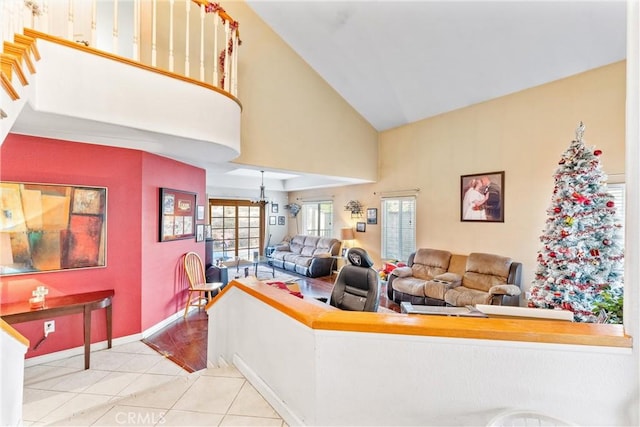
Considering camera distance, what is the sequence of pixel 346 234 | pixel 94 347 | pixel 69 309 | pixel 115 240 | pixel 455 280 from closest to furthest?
1. pixel 69 309
2. pixel 94 347
3. pixel 115 240
4. pixel 455 280
5. pixel 346 234

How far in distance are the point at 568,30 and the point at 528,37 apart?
37 cm

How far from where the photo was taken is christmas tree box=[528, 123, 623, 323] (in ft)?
9.14

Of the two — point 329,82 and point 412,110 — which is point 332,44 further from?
point 412,110

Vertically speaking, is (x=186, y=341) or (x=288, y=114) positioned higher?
(x=288, y=114)

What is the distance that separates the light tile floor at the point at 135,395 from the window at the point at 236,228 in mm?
4981

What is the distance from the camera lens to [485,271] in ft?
13.9

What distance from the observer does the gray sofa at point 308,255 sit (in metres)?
7.00

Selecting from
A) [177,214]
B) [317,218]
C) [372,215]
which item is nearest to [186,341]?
[177,214]

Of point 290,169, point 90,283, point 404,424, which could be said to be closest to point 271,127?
point 290,169

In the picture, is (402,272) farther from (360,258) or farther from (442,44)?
(442,44)

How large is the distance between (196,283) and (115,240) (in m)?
1.49

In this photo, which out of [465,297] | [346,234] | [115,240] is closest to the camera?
[115,240]

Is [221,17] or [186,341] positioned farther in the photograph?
[186,341]

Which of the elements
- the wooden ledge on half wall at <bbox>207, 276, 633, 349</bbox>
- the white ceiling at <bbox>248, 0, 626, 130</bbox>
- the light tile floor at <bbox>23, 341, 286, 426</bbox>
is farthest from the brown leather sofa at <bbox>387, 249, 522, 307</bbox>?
the light tile floor at <bbox>23, 341, 286, 426</bbox>
